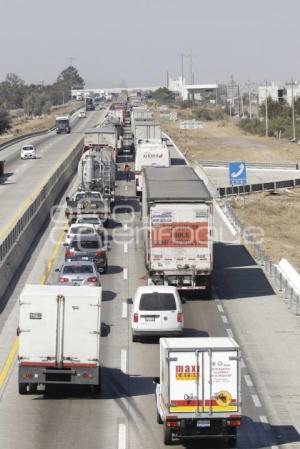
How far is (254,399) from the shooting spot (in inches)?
972

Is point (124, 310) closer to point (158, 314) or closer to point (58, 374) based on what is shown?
point (158, 314)

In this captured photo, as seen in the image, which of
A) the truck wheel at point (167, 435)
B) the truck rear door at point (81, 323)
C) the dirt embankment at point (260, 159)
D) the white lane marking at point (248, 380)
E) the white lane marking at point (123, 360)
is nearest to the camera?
the truck wheel at point (167, 435)

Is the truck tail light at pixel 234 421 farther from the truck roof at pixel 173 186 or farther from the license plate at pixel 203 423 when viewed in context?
the truck roof at pixel 173 186

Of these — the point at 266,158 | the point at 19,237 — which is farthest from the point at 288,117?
the point at 19,237

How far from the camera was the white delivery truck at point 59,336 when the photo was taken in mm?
23453

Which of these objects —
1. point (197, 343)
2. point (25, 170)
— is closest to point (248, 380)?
point (197, 343)

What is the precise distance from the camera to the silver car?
3612 cm

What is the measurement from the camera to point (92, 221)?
170ft

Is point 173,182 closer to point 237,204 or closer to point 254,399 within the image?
point 254,399

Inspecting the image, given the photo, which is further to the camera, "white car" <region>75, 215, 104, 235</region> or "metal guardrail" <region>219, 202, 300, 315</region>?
"white car" <region>75, 215, 104, 235</region>

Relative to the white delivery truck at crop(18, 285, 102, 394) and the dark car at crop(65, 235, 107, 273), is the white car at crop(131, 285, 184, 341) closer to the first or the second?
the white delivery truck at crop(18, 285, 102, 394)

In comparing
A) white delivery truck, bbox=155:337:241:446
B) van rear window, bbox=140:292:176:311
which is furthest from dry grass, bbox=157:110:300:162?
white delivery truck, bbox=155:337:241:446

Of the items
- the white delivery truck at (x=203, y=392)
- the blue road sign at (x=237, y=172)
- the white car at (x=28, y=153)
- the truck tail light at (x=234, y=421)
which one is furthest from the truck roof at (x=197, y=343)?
the white car at (x=28, y=153)

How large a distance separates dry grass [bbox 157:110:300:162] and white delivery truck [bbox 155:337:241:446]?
276 feet
